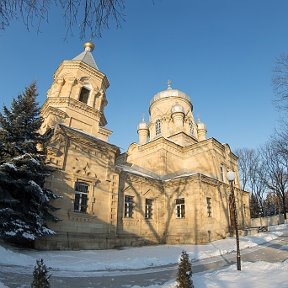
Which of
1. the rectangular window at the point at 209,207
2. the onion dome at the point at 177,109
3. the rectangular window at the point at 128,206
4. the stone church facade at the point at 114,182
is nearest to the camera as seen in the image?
the stone church facade at the point at 114,182

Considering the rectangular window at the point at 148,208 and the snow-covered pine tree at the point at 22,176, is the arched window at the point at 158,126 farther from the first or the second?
the snow-covered pine tree at the point at 22,176

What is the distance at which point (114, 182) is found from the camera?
18703mm

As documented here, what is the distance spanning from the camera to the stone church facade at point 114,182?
1573cm

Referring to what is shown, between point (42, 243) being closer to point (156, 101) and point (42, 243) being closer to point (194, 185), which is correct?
point (194, 185)

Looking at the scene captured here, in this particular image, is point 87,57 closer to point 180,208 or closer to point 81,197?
point 81,197

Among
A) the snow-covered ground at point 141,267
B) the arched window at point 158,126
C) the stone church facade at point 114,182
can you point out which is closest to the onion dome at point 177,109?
the arched window at point 158,126

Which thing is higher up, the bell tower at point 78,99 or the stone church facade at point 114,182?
the bell tower at point 78,99

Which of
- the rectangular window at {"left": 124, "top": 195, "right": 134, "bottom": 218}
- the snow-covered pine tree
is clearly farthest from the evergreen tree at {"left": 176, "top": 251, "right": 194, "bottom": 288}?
the rectangular window at {"left": 124, "top": 195, "right": 134, "bottom": 218}

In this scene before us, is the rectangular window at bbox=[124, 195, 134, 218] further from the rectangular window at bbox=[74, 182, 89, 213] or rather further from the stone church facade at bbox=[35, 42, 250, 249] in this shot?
the rectangular window at bbox=[74, 182, 89, 213]

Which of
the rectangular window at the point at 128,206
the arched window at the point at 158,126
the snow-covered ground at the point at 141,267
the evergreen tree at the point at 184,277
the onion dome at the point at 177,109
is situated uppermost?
the onion dome at the point at 177,109

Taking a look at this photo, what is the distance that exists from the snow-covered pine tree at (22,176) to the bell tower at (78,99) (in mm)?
4647

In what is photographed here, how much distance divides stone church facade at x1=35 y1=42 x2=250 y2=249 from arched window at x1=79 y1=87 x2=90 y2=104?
0.26 feet

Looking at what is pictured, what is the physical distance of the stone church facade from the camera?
1573 cm

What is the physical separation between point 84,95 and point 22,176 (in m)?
10.3
